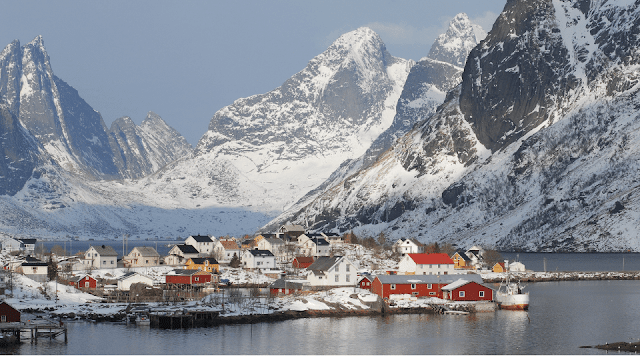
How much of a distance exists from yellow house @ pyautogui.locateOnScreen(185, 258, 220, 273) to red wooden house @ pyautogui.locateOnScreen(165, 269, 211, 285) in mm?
14134

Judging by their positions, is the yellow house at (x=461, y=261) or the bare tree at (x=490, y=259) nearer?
the yellow house at (x=461, y=261)

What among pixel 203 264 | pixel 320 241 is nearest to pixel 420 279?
pixel 203 264

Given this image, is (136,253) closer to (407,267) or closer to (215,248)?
(215,248)

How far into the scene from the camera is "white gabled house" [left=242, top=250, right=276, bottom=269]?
16312cm

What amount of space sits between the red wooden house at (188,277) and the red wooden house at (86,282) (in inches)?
462

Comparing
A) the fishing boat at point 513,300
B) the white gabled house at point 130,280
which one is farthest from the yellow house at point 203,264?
the fishing boat at point 513,300

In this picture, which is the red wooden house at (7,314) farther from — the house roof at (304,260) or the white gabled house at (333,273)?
the house roof at (304,260)

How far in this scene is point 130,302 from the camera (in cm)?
11162

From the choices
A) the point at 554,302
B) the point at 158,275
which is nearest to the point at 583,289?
the point at 554,302

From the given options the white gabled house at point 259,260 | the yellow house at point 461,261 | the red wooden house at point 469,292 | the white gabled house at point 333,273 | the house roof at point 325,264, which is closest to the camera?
the red wooden house at point 469,292

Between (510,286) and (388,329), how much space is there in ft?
101

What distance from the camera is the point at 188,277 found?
136 m

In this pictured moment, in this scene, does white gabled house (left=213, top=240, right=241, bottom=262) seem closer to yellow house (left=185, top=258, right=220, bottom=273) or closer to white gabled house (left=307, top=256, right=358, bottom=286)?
yellow house (left=185, top=258, right=220, bottom=273)

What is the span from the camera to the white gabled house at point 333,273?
130875 mm
